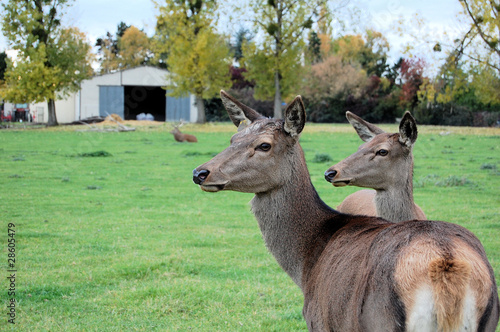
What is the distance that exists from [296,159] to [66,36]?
148 feet

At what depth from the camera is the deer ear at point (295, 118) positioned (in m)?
4.18

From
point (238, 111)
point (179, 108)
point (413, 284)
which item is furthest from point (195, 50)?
point (413, 284)

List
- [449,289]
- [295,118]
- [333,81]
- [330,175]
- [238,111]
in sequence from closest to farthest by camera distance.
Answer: [449,289], [295,118], [238,111], [330,175], [333,81]

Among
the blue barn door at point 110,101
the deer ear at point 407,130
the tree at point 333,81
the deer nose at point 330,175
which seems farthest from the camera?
the tree at point 333,81

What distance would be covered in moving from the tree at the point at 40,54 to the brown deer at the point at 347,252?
41188 mm

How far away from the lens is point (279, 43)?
46.0 m

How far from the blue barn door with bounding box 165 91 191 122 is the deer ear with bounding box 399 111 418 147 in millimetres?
54390

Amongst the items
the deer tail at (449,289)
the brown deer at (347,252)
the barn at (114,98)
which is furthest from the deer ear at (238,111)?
the barn at (114,98)

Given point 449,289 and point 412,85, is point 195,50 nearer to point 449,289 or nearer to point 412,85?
point 412,85

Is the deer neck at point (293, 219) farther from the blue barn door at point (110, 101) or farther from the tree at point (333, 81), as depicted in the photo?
the tree at point (333, 81)

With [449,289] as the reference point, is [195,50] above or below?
above

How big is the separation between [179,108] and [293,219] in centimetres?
5647

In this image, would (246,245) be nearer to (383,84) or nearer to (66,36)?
(66,36)

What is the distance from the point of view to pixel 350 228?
3953 millimetres
